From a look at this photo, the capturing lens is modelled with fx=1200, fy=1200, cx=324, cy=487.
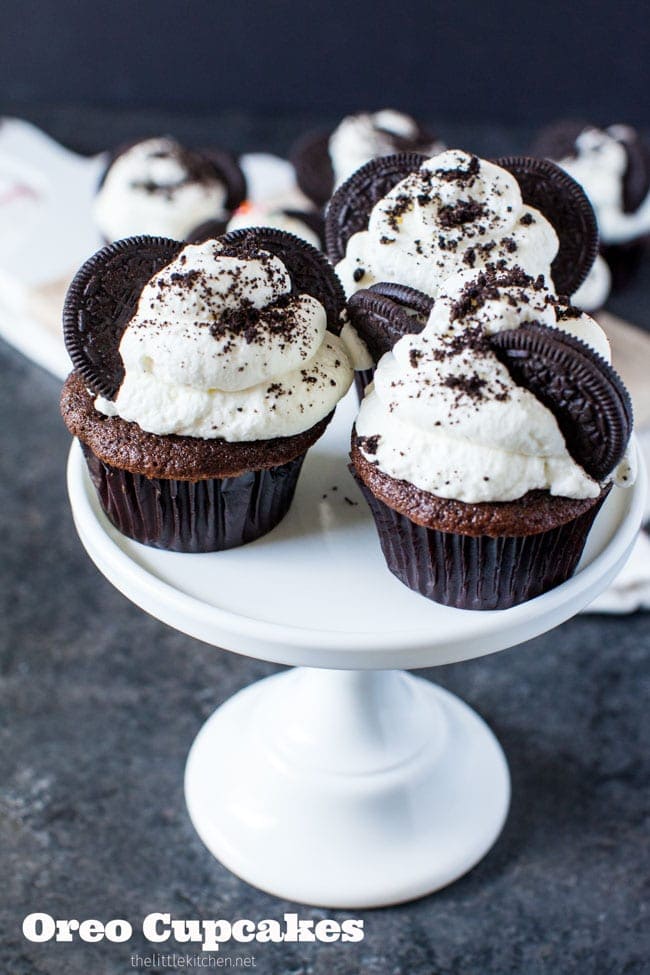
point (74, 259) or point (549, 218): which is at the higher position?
point (549, 218)

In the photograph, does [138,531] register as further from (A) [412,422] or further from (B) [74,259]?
(B) [74,259]

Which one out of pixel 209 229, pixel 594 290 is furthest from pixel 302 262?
pixel 594 290

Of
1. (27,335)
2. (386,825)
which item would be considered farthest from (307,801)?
(27,335)

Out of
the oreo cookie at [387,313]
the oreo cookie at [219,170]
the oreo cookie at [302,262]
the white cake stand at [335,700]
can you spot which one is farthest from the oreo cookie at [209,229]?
the oreo cookie at [387,313]

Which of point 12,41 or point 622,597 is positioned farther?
point 12,41

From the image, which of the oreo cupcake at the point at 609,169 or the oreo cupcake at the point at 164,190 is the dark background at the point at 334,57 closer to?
the oreo cupcake at the point at 609,169

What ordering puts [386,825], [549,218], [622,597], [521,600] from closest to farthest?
[521,600] < [549,218] < [386,825] < [622,597]

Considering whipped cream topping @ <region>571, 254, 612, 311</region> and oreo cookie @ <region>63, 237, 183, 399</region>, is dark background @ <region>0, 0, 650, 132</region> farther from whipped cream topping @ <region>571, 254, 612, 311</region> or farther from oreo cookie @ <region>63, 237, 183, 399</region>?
oreo cookie @ <region>63, 237, 183, 399</region>

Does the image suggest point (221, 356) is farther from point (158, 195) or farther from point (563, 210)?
point (158, 195)
